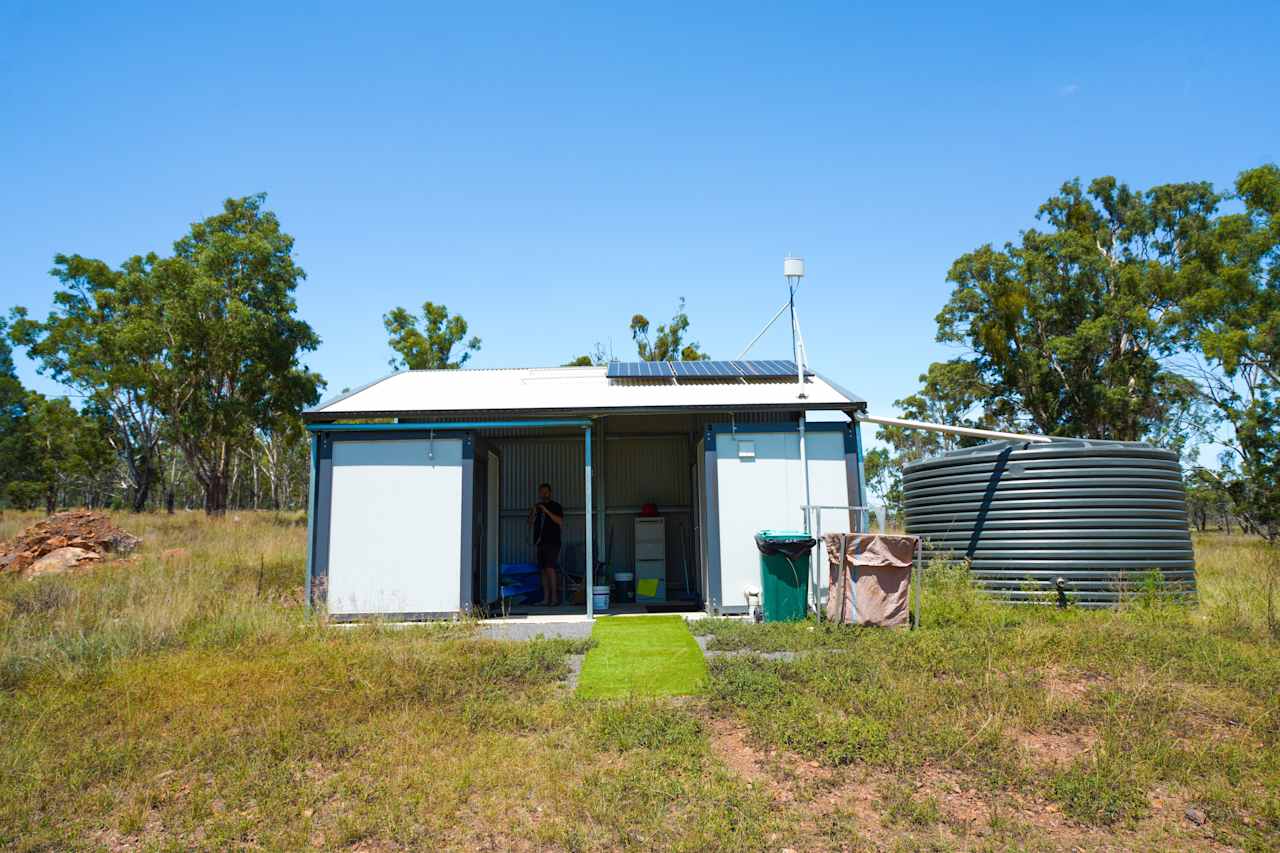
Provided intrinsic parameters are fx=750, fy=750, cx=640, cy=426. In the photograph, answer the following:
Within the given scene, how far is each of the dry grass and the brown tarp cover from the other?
48 centimetres

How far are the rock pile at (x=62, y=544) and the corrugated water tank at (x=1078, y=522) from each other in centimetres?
1599

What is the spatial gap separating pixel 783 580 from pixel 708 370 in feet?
15.1

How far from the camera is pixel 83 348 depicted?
90.8 feet

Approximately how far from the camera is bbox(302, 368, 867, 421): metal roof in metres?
10.6

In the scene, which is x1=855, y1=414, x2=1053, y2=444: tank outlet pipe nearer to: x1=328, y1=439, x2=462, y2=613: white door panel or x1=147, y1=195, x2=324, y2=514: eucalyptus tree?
x1=328, y1=439, x2=462, y2=613: white door panel

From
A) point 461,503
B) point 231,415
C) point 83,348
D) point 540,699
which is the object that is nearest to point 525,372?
point 461,503

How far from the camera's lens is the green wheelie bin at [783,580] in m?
9.36

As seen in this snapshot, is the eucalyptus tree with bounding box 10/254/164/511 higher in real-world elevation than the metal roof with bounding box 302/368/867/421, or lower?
higher

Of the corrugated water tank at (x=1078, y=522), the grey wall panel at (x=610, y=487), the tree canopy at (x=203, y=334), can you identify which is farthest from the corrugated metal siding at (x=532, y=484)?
the tree canopy at (x=203, y=334)

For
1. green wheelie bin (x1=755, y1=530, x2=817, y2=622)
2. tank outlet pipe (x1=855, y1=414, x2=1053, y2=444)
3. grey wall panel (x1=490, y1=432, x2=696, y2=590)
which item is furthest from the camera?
grey wall panel (x1=490, y1=432, x2=696, y2=590)

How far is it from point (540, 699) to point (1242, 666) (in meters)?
5.96

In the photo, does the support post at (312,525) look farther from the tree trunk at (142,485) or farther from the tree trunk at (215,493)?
the tree trunk at (142,485)

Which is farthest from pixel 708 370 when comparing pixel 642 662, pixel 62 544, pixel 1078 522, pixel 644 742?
pixel 62 544

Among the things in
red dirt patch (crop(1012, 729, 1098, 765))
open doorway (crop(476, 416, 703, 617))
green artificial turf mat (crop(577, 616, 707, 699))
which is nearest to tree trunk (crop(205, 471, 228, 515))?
open doorway (crop(476, 416, 703, 617))
